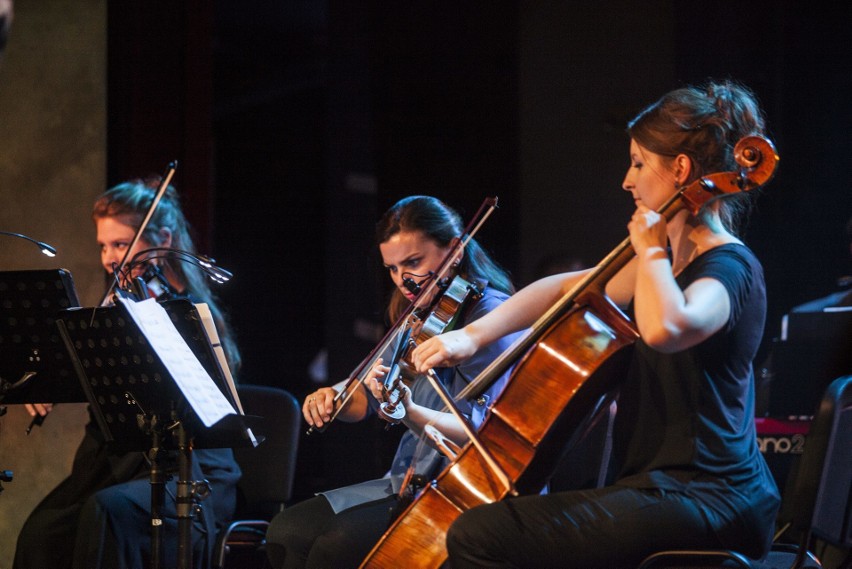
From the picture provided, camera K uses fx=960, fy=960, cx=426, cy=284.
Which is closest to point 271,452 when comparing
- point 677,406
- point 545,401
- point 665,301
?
point 545,401

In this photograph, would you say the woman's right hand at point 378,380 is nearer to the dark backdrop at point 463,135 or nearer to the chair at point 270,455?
the chair at point 270,455

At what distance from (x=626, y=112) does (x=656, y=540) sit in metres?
3.23

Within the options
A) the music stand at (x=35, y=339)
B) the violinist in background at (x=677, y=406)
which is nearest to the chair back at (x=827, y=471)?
the violinist in background at (x=677, y=406)

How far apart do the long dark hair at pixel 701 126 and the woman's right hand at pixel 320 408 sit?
1012mm

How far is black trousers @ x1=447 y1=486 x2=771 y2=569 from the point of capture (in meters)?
1.68

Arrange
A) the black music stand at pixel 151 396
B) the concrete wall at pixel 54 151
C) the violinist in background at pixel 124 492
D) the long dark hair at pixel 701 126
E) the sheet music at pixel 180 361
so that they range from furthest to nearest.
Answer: the concrete wall at pixel 54 151 < the violinist in background at pixel 124 492 < the black music stand at pixel 151 396 < the sheet music at pixel 180 361 < the long dark hair at pixel 701 126

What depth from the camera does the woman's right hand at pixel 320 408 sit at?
241 cm

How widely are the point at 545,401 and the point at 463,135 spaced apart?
9.37 ft

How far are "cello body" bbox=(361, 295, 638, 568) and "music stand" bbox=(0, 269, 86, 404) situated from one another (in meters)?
1.10

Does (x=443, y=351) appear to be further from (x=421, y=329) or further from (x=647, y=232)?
(x=647, y=232)

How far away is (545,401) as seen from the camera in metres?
1.71

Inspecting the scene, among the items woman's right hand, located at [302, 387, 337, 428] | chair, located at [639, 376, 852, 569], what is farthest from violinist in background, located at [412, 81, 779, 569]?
woman's right hand, located at [302, 387, 337, 428]

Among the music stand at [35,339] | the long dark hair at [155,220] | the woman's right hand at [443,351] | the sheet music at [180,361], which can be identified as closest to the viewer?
the woman's right hand at [443,351]

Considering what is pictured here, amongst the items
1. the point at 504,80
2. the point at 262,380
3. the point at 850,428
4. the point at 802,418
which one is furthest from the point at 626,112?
the point at 850,428
